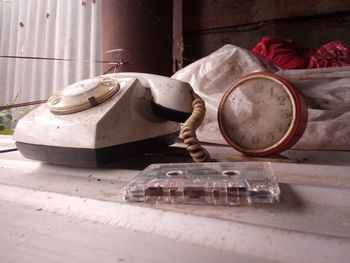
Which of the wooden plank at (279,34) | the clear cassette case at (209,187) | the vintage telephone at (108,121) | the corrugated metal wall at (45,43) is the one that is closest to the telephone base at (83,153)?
the vintage telephone at (108,121)

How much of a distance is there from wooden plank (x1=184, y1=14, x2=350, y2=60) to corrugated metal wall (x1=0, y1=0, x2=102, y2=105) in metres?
0.55

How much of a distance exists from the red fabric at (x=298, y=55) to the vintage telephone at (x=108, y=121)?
566 mm

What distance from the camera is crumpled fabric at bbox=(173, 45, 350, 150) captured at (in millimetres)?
712

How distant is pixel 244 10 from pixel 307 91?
774 mm

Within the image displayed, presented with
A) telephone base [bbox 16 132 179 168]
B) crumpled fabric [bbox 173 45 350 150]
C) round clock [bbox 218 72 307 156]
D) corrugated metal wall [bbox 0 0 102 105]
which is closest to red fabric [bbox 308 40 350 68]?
crumpled fabric [bbox 173 45 350 150]

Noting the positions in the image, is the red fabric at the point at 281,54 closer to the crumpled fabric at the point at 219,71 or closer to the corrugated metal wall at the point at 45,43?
the crumpled fabric at the point at 219,71

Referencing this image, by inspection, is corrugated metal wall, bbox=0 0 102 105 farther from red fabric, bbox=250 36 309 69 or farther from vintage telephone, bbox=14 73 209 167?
vintage telephone, bbox=14 73 209 167

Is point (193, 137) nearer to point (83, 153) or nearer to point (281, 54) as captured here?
point (83, 153)

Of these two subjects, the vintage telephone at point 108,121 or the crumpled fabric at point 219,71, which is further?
the crumpled fabric at point 219,71

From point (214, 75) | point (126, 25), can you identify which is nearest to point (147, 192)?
point (214, 75)

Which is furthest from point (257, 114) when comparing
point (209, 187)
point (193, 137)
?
point (209, 187)

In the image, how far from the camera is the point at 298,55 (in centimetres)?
112

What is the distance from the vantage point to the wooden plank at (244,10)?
130cm

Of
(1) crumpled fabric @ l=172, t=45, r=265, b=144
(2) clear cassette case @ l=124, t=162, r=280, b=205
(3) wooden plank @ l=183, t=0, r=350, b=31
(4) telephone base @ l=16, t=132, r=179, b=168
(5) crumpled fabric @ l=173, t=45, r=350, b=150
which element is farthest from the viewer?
(3) wooden plank @ l=183, t=0, r=350, b=31
